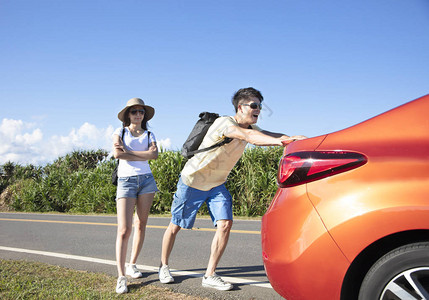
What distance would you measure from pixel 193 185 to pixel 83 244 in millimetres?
4052

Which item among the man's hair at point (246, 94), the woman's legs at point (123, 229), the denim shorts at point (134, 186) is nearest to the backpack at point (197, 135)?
the man's hair at point (246, 94)

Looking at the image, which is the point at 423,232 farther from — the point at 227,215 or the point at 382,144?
the point at 227,215

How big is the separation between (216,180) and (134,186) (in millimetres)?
957

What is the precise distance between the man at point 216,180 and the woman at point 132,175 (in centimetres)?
44

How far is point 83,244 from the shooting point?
7352 millimetres

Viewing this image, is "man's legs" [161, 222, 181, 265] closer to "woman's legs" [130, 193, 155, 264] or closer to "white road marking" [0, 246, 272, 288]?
"woman's legs" [130, 193, 155, 264]

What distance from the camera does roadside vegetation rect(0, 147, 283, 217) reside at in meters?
11.8

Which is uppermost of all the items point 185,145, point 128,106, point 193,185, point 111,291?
point 128,106

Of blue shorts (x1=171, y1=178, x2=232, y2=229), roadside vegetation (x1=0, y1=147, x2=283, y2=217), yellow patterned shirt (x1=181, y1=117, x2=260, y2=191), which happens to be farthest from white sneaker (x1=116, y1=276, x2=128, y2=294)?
roadside vegetation (x1=0, y1=147, x2=283, y2=217)

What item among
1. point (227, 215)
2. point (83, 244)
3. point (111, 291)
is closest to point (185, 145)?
point (227, 215)

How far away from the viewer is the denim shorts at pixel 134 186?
445cm

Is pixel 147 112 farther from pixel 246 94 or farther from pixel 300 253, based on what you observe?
pixel 300 253

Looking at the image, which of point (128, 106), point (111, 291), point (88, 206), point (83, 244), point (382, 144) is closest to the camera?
point (382, 144)

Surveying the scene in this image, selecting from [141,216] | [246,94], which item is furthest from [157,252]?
[246,94]
